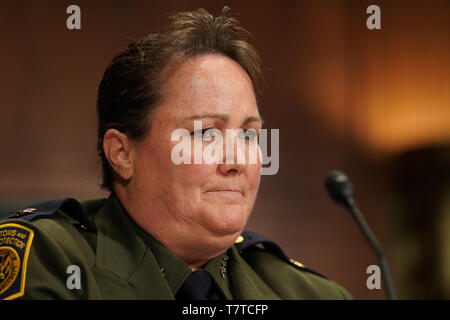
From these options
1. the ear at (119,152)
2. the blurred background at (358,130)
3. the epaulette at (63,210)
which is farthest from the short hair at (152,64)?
the blurred background at (358,130)

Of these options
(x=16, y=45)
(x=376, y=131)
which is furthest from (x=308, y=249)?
(x=16, y=45)

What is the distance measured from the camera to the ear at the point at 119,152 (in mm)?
1250

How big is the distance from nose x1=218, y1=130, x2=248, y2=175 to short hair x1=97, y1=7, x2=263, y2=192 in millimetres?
170

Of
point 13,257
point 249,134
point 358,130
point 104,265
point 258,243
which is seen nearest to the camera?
point 13,257

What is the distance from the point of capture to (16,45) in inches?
88.5

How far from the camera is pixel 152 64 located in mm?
1259

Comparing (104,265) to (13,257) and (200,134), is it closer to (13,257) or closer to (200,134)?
(13,257)

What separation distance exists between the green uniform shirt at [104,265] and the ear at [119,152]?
2.8 inches

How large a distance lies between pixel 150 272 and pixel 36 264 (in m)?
0.23

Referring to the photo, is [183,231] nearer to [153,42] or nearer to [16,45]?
[153,42]

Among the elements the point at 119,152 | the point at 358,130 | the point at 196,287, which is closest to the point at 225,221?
the point at 196,287

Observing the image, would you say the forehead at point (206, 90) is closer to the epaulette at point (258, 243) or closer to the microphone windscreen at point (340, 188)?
the microphone windscreen at point (340, 188)

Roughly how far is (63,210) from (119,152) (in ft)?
0.55
